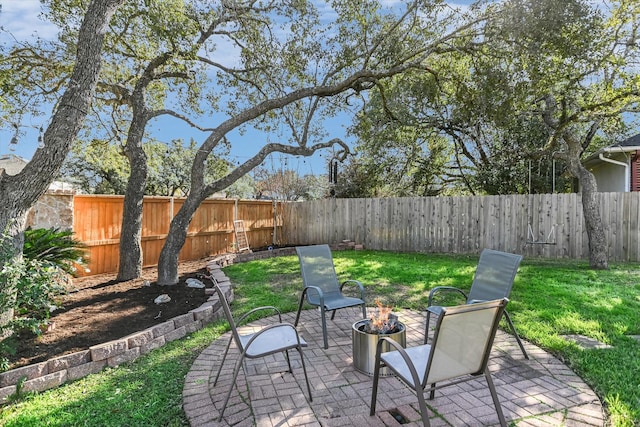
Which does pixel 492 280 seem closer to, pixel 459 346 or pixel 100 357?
pixel 459 346

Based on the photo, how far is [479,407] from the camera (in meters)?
2.53

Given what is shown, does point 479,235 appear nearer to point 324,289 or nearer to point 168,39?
point 324,289

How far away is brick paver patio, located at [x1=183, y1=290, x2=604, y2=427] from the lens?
2.38 metres

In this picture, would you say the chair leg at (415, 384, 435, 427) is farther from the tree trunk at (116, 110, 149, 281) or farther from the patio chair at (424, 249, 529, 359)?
the tree trunk at (116, 110, 149, 281)

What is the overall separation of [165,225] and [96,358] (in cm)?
575

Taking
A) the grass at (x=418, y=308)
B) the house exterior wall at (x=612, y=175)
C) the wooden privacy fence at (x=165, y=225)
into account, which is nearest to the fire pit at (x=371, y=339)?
the grass at (x=418, y=308)

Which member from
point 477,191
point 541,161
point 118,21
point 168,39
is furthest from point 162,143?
point 541,161

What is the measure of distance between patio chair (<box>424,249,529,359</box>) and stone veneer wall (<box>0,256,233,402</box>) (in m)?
2.79

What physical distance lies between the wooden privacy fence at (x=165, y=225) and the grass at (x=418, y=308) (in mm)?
2176

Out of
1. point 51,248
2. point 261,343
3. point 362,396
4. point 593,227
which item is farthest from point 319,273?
point 593,227

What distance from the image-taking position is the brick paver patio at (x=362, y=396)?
2.38m

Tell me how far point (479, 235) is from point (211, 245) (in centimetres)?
774

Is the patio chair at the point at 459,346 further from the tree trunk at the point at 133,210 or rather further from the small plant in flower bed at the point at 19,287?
the tree trunk at the point at 133,210

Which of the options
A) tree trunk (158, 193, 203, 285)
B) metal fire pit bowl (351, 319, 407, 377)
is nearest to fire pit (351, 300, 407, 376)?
metal fire pit bowl (351, 319, 407, 377)
